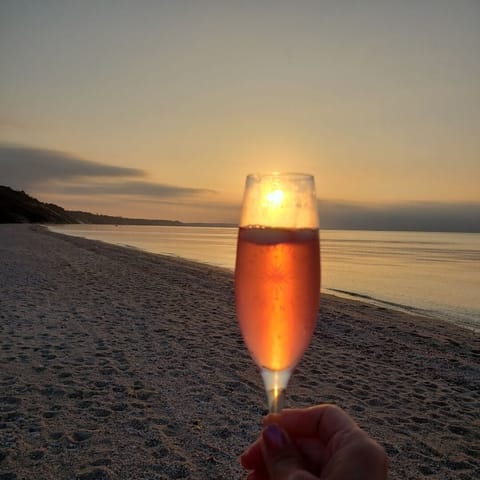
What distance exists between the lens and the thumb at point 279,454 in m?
1.12

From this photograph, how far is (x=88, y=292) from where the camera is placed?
12.2 metres

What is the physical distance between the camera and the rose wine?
1146mm

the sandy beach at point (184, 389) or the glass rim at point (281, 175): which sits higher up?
the glass rim at point (281, 175)

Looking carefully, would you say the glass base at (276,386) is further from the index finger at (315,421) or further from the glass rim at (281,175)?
the glass rim at (281,175)

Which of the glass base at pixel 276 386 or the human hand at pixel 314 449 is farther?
the glass base at pixel 276 386

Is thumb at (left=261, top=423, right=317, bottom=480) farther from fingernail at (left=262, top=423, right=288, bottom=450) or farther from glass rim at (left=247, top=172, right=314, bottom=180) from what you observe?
glass rim at (left=247, top=172, right=314, bottom=180)

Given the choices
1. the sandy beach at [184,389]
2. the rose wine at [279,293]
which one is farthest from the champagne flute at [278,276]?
the sandy beach at [184,389]

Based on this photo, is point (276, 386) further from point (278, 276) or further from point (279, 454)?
point (278, 276)

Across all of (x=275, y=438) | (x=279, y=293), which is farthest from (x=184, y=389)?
(x=279, y=293)

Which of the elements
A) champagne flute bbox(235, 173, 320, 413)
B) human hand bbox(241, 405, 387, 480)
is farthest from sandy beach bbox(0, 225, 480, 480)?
champagne flute bbox(235, 173, 320, 413)

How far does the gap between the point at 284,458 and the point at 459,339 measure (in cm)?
1014

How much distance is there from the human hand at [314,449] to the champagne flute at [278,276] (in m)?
0.07

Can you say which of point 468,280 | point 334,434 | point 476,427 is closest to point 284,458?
point 334,434

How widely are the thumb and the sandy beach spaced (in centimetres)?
265
